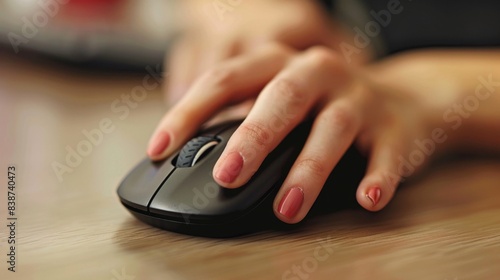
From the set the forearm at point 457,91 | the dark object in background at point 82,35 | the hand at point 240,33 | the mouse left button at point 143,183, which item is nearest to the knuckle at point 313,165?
the mouse left button at point 143,183

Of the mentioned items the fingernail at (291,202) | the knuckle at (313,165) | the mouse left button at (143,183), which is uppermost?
the mouse left button at (143,183)

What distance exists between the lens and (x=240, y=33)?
38.6 inches

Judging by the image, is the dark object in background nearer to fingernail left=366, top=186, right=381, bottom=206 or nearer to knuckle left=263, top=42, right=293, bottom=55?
knuckle left=263, top=42, right=293, bottom=55

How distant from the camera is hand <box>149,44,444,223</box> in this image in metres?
0.50

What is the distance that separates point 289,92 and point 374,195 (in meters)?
0.12

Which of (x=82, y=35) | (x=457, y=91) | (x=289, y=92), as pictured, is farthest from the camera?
(x=82, y=35)

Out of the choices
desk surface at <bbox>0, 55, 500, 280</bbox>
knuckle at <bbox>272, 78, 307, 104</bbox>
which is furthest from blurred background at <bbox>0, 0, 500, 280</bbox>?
knuckle at <bbox>272, 78, 307, 104</bbox>

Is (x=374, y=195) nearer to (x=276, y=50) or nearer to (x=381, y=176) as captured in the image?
(x=381, y=176)

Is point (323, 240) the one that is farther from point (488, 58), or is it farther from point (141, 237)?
point (488, 58)

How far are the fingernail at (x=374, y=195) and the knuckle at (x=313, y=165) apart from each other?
4 cm

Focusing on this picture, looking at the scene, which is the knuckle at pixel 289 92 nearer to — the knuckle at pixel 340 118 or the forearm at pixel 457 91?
the knuckle at pixel 340 118

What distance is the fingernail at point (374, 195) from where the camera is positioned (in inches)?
20.5

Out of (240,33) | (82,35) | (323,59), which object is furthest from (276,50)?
(82,35)

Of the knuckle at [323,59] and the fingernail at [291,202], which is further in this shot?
the knuckle at [323,59]
